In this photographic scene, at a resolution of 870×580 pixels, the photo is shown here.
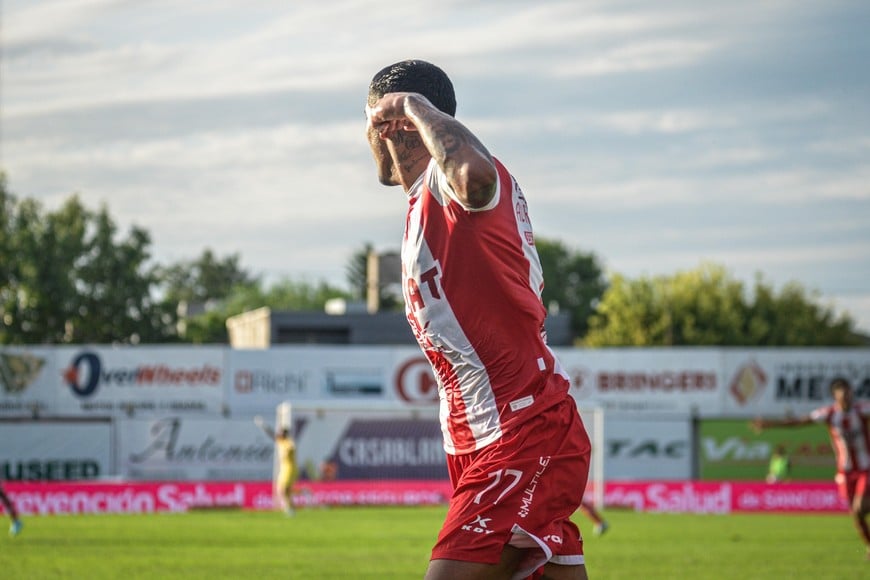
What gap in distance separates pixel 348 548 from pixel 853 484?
7.94 meters

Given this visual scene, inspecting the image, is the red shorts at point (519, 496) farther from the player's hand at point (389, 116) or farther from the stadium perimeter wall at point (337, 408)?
the stadium perimeter wall at point (337, 408)

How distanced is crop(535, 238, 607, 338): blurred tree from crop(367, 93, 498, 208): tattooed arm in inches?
4319

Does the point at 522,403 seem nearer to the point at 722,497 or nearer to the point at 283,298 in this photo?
the point at 722,497

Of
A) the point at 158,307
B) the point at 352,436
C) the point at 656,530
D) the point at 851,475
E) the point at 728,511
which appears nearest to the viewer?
the point at 851,475

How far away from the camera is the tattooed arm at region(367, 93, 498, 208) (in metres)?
4.50

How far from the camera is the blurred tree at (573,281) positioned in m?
115

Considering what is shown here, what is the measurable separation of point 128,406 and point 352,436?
973 cm

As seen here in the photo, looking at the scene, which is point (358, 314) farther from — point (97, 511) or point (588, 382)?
point (97, 511)

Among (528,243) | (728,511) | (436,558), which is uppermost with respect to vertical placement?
(528,243)

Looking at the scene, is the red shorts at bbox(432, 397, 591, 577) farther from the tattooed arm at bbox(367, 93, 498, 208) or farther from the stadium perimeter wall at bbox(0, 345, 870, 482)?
the stadium perimeter wall at bbox(0, 345, 870, 482)

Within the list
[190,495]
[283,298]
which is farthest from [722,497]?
[283,298]

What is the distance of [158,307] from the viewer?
70.2 meters

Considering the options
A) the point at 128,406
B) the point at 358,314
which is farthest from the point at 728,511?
the point at 358,314

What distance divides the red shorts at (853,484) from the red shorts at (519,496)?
55.5 ft
